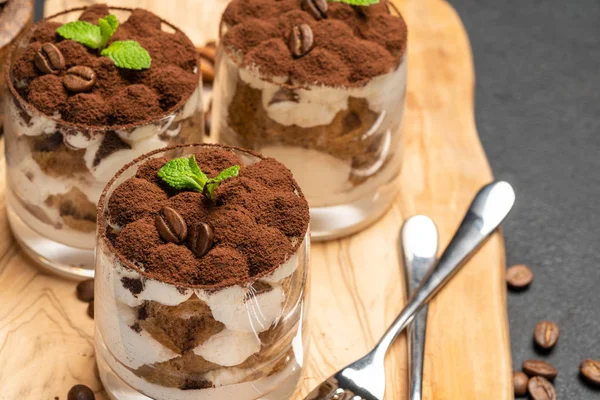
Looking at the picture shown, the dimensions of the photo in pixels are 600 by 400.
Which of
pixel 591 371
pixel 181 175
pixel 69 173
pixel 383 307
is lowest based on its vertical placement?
pixel 591 371

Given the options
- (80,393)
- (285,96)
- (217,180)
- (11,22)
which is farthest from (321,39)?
(80,393)

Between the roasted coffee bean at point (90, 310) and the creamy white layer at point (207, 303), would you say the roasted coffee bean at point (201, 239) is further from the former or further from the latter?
the roasted coffee bean at point (90, 310)

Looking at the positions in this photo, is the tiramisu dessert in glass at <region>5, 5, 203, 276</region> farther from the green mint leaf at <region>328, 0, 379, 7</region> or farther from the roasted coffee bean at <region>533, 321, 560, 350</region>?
the roasted coffee bean at <region>533, 321, 560, 350</region>

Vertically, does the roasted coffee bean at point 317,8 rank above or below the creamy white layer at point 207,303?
above

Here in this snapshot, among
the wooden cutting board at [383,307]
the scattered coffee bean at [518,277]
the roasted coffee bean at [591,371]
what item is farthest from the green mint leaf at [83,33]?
the roasted coffee bean at [591,371]

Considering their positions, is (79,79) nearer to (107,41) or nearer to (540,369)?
(107,41)

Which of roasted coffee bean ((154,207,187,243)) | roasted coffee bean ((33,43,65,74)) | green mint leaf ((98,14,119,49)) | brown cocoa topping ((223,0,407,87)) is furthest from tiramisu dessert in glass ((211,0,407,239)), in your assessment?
roasted coffee bean ((154,207,187,243))

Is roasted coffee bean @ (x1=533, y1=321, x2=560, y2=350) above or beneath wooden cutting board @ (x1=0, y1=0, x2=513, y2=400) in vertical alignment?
beneath
